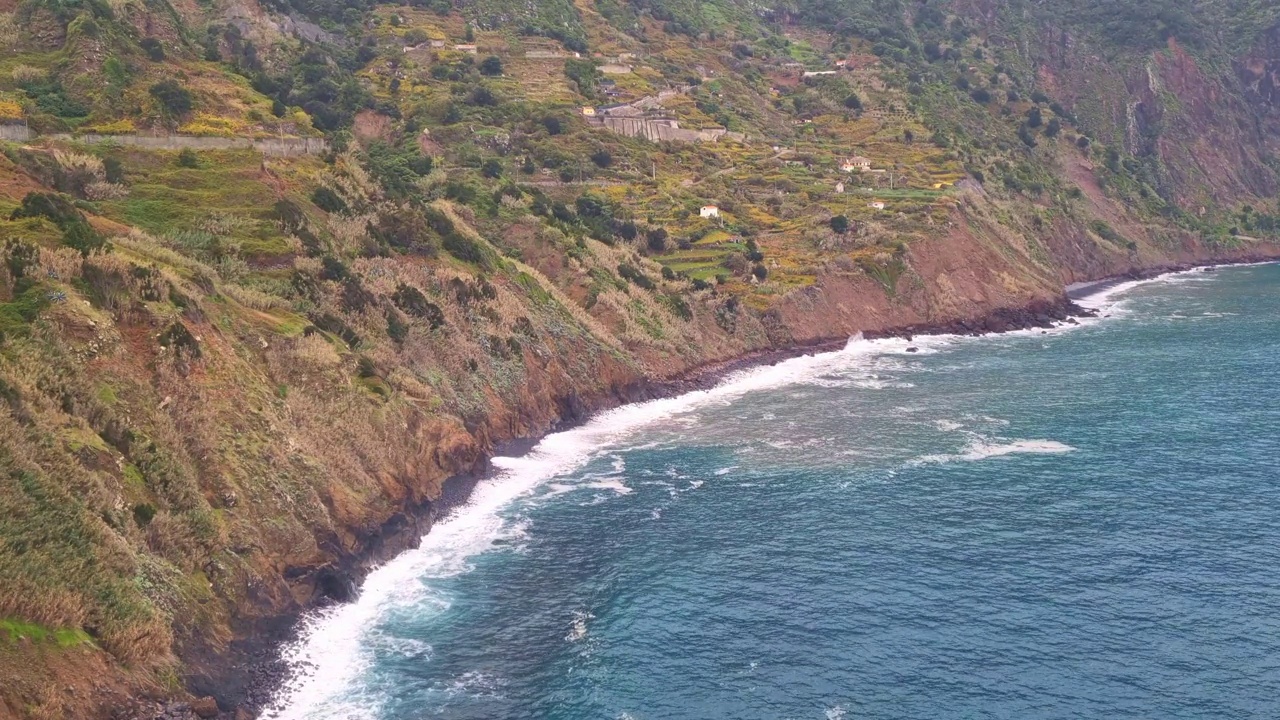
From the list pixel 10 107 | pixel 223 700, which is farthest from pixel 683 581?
pixel 10 107

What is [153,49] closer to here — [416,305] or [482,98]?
[416,305]

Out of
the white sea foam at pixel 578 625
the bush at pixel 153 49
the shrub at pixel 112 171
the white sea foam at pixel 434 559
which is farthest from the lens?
the bush at pixel 153 49

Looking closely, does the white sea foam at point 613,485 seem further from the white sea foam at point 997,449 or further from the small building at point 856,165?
the small building at point 856,165

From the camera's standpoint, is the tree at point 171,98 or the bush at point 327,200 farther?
the tree at point 171,98

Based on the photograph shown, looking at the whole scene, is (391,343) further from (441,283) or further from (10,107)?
(10,107)

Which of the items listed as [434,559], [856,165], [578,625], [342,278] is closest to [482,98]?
[856,165]

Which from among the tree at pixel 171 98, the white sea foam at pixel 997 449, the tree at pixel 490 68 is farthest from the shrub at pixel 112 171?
the tree at pixel 490 68
